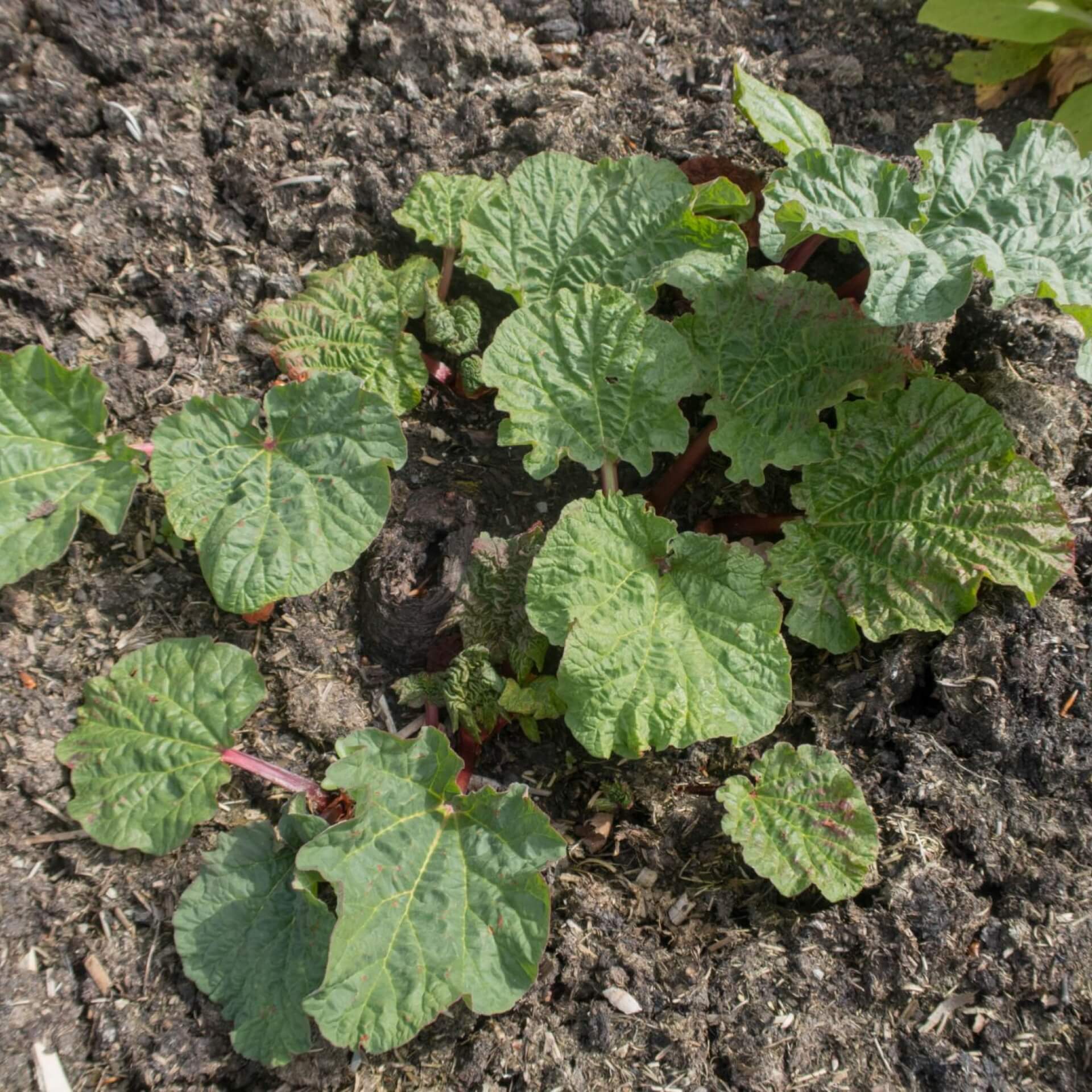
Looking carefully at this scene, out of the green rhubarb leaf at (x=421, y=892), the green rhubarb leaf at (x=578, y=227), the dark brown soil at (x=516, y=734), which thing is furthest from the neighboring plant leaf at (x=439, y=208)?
the green rhubarb leaf at (x=421, y=892)

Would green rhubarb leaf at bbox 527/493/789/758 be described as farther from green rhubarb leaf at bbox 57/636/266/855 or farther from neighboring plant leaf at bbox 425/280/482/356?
green rhubarb leaf at bbox 57/636/266/855

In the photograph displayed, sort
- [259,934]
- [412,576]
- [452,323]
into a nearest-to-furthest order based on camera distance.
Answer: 1. [259,934]
2. [412,576]
3. [452,323]

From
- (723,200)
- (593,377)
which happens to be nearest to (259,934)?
(593,377)

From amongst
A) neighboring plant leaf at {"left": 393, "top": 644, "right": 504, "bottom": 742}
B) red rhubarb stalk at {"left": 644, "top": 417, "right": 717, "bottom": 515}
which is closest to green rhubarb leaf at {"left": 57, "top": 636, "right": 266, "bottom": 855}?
neighboring plant leaf at {"left": 393, "top": 644, "right": 504, "bottom": 742}

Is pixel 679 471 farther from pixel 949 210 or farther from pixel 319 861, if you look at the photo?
pixel 319 861

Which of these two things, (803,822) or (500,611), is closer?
(803,822)

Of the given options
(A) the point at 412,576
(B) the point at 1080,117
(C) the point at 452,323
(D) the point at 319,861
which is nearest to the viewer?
(D) the point at 319,861
